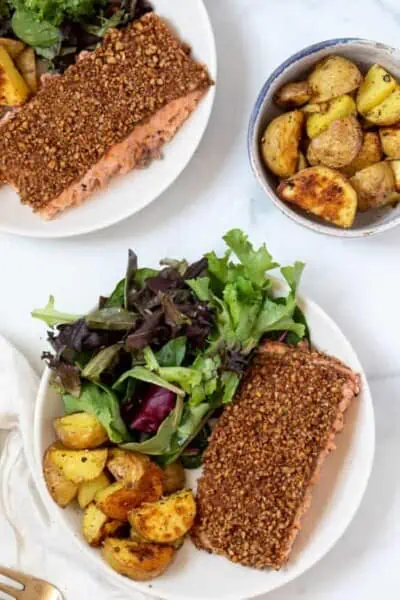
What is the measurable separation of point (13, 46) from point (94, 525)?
3.41 ft

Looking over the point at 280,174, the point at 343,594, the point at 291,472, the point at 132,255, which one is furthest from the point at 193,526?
the point at 280,174

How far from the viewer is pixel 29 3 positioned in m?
2.11

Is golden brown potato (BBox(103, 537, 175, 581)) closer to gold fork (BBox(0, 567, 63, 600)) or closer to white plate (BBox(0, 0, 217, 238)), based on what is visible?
gold fork (BBox(0, 567, 63, 600))

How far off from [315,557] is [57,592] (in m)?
0.58

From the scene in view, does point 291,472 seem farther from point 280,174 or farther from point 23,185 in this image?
point 23,185

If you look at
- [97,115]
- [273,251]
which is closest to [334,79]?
[273,251]

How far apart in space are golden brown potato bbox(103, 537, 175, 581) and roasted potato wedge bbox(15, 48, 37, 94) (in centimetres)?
100

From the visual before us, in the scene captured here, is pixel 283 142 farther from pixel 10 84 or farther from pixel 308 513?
pixel 308 513

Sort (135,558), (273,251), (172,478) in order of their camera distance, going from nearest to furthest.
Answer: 1. (135,558)
2. (172,478)
3. (273,251)

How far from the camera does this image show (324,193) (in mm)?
2006

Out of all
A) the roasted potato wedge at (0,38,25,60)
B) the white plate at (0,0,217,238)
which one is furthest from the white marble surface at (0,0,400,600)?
the roasted potato wedge at (0,38,25,60)

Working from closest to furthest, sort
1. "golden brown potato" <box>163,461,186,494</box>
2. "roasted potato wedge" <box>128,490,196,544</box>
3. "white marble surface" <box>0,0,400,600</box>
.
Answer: "roasted potato wedge" <box>128,490,196,544</box>
"golden brown potato" <box>163,461,186,494</box>
"white marble surface" <box>0,0,400,600</box>

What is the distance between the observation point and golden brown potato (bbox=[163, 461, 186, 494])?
2.09 metres

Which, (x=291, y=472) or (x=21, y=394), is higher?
(x=291, y=472)
